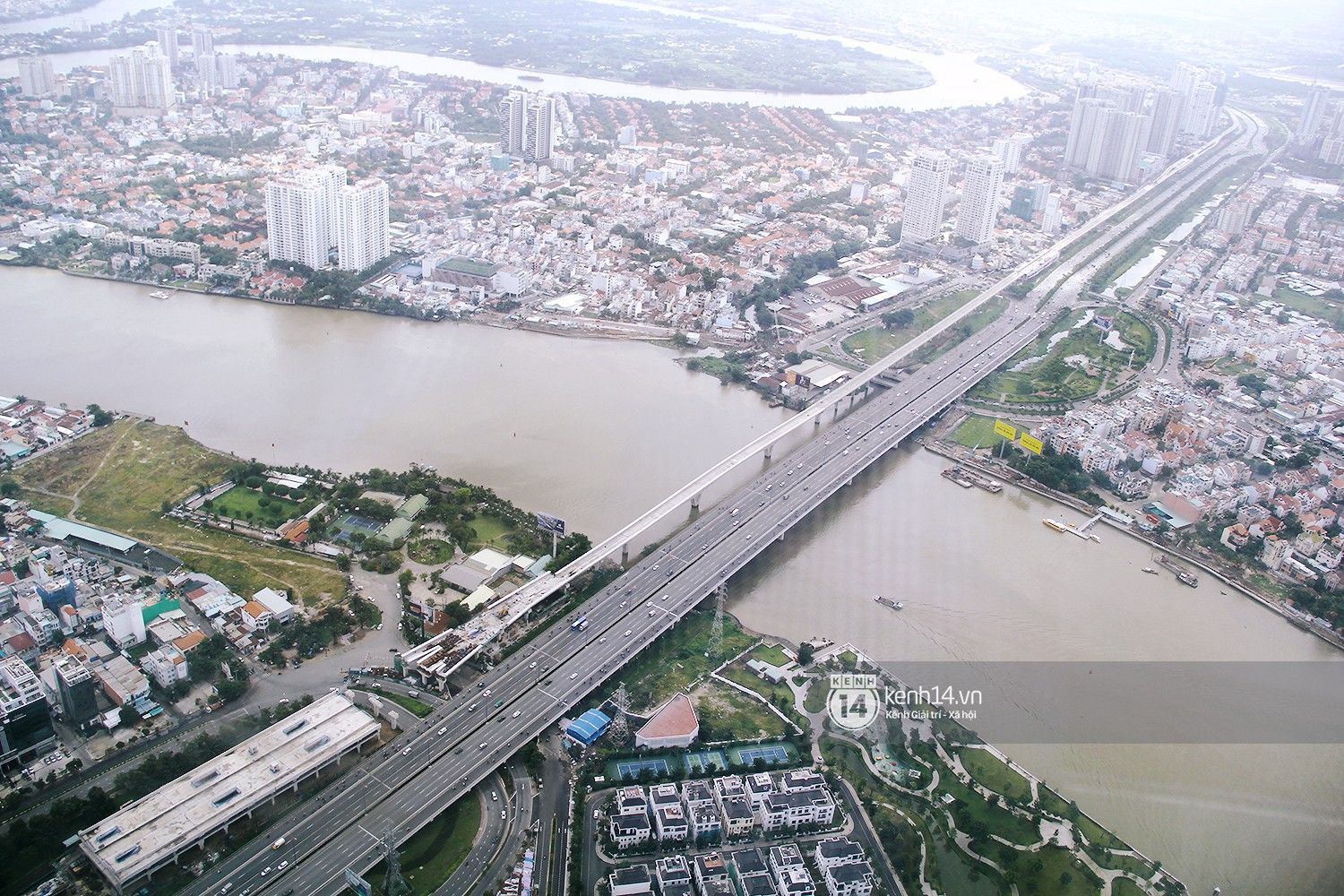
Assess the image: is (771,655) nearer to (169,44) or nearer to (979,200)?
(979,200)

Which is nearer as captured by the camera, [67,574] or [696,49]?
[67,574]

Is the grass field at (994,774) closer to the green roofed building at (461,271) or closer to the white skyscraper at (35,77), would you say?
the green roofed building at (461,271)

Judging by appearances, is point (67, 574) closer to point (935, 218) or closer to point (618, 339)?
point (618, 339)

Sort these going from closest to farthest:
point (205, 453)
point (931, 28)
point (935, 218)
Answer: point (205, 453), point (935, 218), point (931, 28)

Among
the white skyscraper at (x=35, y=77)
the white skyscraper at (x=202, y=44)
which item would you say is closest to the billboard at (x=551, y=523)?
the white skyscraper at (x=35, y=77)

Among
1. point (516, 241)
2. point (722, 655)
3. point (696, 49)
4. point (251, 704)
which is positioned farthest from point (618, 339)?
point (696, 49)

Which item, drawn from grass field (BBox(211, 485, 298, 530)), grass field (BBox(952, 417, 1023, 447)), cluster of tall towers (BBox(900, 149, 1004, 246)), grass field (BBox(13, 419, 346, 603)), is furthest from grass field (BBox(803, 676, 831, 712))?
cluster of tall towers (BBox(900, 149, 1004, 246))
